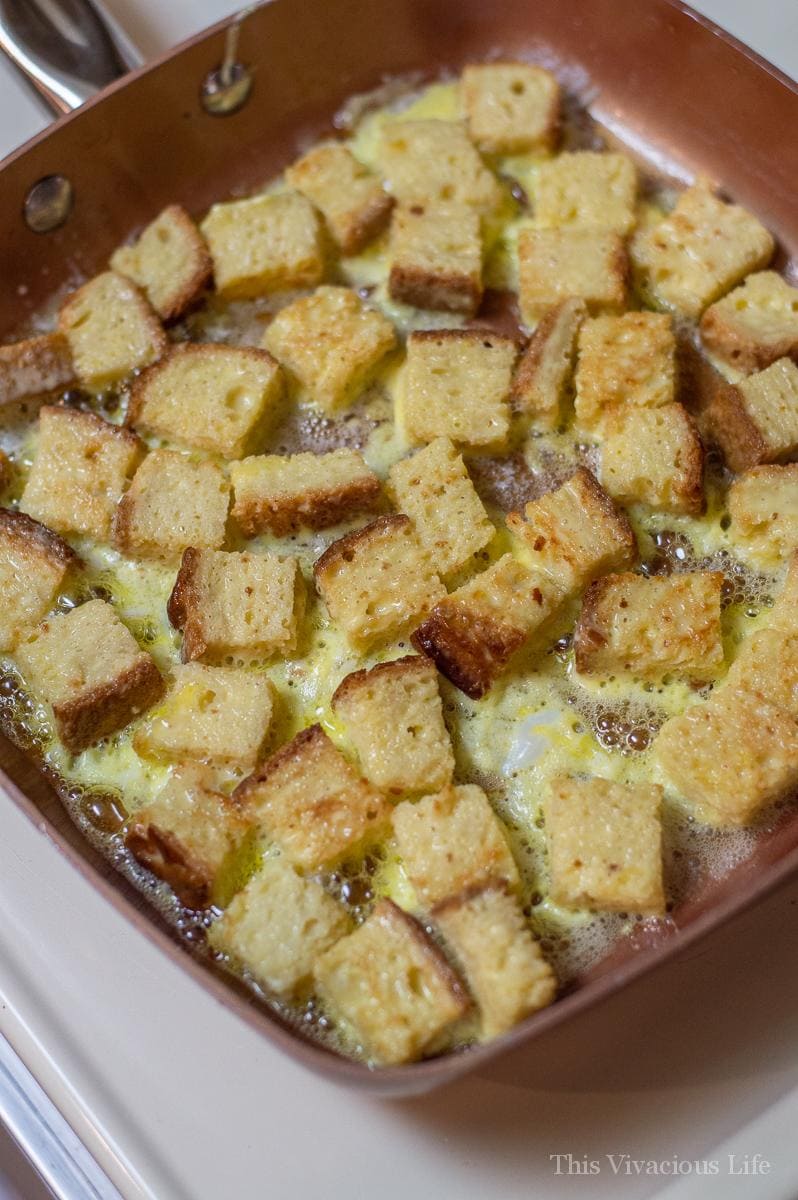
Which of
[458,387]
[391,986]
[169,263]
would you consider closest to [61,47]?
[169,263]

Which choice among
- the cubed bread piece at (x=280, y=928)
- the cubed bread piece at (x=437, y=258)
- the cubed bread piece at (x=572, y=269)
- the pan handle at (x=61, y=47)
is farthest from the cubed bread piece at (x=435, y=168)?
the cubed bread piece at (x=280, y=928)

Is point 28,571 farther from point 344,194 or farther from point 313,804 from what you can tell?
point 344,194

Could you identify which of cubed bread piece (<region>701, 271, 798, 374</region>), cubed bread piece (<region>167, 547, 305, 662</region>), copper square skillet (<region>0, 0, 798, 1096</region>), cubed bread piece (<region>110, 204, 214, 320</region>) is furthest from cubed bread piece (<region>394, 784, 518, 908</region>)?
copper square skillet (<region>0, 0, 798, 1096</region>)

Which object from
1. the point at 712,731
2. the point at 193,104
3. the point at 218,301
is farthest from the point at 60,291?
the point at 712,731

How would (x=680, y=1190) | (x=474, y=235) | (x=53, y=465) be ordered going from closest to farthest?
1. (x=680, y=1190)
2. (x=53, y=465)
3. (x=474, y=235)

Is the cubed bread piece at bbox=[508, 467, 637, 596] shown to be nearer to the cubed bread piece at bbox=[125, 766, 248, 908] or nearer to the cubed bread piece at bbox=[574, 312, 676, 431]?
the cubed bread piece at bbox=[574, 312, 676, 431]

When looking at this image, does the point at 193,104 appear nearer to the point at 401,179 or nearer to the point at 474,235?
the point at 401,179

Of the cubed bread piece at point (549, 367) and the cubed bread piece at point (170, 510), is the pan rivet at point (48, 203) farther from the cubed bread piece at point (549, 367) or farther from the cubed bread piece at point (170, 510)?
the cubed bread piece at point (549, 367)
